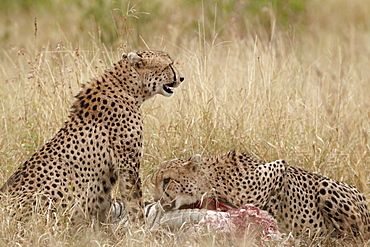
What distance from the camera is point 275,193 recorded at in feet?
15.9

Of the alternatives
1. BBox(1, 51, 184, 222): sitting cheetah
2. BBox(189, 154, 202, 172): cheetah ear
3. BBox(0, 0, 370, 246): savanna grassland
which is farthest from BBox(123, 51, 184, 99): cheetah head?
BBox(0, 0, 370, 246): savanna grassland

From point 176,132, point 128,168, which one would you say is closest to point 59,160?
point 128,168

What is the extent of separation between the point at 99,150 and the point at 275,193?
1.30 meters

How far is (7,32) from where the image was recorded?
11164 mm

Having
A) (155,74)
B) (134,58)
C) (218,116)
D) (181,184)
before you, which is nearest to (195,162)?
(181,184)

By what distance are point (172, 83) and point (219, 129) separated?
114 centimetres

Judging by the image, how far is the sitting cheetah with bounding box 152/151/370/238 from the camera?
4766mm

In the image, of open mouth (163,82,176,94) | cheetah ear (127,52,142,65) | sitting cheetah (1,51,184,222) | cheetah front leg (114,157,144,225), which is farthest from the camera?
open mouth (163,82,176,94)

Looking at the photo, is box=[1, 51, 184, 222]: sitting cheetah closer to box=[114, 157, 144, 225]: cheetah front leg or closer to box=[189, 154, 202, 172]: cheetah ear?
box=[114, 157, 144, 225]: cheetah front leg

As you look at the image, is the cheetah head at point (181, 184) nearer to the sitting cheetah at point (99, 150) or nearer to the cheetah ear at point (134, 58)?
the sitting cheetah at point (99, 150)

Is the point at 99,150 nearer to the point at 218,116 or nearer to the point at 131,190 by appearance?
the point at 131,190

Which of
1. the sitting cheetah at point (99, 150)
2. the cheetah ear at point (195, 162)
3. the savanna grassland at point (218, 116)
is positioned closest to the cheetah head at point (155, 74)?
the sitting cheetah at point (99, 150)

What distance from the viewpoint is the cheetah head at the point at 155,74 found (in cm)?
497

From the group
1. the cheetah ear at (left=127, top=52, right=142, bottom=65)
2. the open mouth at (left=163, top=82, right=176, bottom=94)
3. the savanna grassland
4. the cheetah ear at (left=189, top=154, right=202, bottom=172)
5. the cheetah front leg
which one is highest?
the cheetah ear at (left=127, top=52, right=142, bottom=65)
